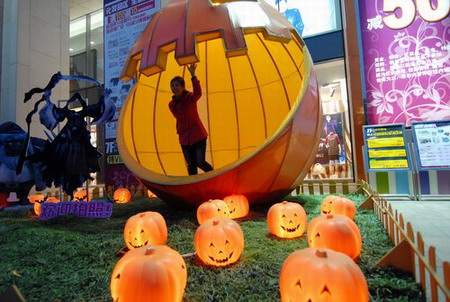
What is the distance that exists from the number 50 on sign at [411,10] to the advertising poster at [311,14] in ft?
3.01

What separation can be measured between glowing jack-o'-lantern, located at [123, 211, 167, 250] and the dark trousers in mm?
1459

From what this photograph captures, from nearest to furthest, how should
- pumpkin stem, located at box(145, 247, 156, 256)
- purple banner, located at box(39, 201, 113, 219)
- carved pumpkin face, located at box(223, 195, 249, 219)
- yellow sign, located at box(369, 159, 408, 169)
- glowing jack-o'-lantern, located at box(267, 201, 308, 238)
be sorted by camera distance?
1. pumpkin stem, located at box(145, 247, 156, 256)
2. glowing jack-o'-lantern, located at box(267, 201, 308, 238)
3. carved pumpkin face, located at box(223, 195, 249, 219)
4. purple banner, located at box(39, 201, 113, 219)
5. yellow sign, located at box(369, 159, 408, 169)

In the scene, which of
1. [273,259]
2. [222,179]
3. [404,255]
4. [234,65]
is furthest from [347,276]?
[234,65]

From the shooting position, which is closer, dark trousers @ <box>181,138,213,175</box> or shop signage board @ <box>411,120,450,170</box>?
dark trousers @ <box>181,138,213,175</box>

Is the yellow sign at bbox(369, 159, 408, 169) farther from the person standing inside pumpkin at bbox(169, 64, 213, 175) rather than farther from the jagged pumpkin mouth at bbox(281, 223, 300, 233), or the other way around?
the jagged pumpkin mouth at bbox(281, 223, 300, 233)

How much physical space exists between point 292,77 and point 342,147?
2.32m

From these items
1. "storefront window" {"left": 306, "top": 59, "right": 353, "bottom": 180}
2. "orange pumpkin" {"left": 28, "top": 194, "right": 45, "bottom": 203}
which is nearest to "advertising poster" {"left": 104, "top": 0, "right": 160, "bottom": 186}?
"orange pumpkin" {"left": 28, "top": 194, "right": 45, "bottom": 203}

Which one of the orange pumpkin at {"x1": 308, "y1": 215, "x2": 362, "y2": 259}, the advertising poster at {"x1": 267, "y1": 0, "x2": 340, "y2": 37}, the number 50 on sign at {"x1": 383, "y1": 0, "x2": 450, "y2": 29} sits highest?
the advertising poster at {"x1": 267, "y1": 0, "x2": 340, "y2": 37}

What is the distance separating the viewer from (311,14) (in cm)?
611

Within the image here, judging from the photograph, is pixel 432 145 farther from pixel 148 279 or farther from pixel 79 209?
pixel 79 209

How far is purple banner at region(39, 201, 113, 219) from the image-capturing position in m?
3.51

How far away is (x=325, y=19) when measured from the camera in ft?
19.6

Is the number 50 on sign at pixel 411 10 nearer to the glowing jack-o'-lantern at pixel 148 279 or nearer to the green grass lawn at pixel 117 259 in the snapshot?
the green grass lawn at pixel 117 259

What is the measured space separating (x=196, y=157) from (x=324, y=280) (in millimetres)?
2787
